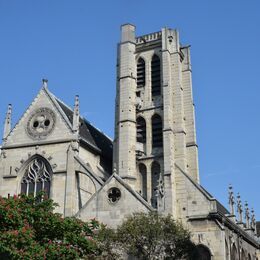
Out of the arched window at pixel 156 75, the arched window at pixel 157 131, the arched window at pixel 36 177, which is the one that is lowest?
the arched window at pixel 36 177

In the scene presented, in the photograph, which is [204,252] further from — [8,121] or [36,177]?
[8,121]

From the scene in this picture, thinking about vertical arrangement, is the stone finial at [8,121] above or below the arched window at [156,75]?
below

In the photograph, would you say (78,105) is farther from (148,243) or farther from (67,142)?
(148,243)

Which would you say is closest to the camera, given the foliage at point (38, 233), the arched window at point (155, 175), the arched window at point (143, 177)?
the foliage at point (38, 233)

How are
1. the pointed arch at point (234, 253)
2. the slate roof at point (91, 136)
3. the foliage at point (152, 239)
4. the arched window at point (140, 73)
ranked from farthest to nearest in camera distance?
1. the arched window at point (140, 73)
2. the slate roof at point (91, 136)
3. the pointed arch at point (234, 253)
4. the foliage at point (152, 239)

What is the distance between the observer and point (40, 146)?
34938 millimetres

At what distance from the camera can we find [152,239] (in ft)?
78.3

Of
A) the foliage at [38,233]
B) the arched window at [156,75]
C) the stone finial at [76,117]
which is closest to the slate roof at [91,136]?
the stone finial at [76,117]

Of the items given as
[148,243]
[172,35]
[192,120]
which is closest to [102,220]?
[148,243]

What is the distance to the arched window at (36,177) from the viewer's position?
111 feet

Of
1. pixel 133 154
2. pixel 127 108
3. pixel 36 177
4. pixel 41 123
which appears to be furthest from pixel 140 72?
pixel 36 177

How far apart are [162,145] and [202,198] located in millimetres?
5506

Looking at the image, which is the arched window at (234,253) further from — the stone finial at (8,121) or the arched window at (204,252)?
the stone finial at (8,121)

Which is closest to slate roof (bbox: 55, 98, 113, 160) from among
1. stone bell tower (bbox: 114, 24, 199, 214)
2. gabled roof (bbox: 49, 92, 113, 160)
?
gabled roof (bbox: 49, 92, 113, 160)
